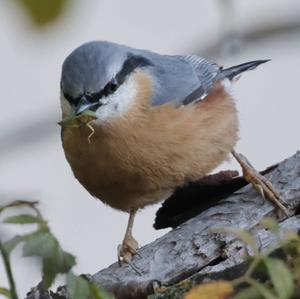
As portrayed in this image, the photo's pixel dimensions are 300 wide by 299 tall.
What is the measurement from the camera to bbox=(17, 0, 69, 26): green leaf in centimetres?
131

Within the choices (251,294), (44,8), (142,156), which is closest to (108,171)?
(142,156)

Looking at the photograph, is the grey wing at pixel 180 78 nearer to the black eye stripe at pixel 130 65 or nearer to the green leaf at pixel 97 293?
the black eye stripe at pixel 130 65

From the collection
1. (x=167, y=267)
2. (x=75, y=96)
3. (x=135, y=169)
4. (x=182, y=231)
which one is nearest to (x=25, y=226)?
(x=167, y=267)

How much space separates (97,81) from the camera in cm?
229

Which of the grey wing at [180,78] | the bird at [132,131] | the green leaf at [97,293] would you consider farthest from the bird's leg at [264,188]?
the green leaf at [97,293]

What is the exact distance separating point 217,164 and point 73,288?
1841 mm

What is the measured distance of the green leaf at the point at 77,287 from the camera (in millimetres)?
895

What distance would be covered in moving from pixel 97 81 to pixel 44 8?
3.14 ft

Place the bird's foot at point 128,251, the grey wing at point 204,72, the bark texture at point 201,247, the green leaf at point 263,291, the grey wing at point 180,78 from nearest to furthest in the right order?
1. the green leaf at point 263,291
2. the bark texture at point 201,247
3. the bird's foot at point 128,251
4. the grey wing at point 180,78
5. the grey wing at point 204,72

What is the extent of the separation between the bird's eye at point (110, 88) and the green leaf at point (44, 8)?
3.13ft

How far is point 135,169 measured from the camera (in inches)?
97.6

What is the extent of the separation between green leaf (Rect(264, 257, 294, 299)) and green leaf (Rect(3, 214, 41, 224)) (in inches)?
11.0

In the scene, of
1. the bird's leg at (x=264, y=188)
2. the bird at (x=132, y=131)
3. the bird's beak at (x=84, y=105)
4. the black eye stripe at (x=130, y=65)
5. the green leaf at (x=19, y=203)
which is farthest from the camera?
the black eye stripe at (x=130, y=65)

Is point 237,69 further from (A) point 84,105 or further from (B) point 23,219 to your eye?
(B) point 23,219
